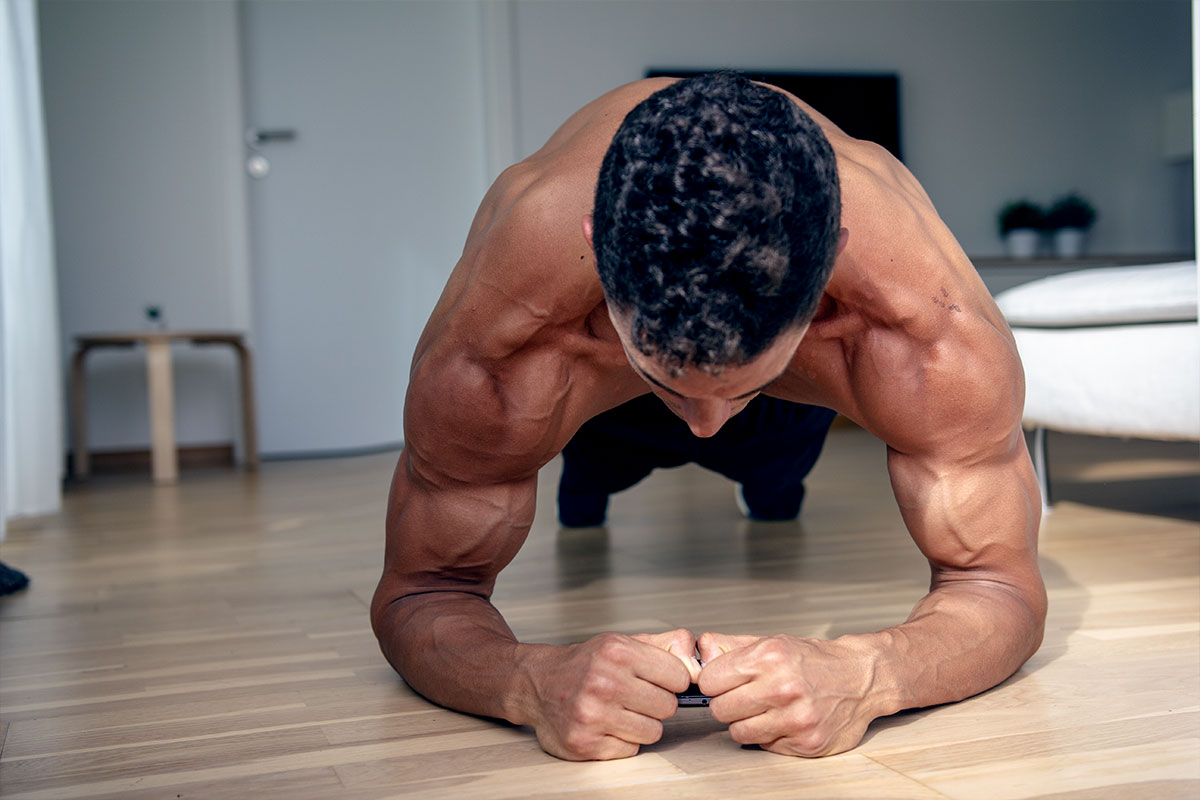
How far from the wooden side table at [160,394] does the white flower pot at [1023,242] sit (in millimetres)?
3451

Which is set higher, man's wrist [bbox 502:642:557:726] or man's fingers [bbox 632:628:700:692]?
man's fingers [bbox 632:628:700:692]

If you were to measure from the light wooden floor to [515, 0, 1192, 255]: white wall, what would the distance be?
2821 millimetres

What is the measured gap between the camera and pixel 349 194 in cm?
430

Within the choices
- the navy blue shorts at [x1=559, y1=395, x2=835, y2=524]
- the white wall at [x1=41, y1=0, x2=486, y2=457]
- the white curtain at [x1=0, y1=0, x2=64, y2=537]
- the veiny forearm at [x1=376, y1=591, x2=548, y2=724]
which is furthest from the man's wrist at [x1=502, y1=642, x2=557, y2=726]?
the white wall at [x1=41, y1=0, x2=486, y2=457]

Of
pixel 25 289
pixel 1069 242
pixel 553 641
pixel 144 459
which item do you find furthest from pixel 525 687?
pixel 1069 242

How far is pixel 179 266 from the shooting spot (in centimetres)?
408

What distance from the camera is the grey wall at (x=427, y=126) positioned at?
3.99 meters

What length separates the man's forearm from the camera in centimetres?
84

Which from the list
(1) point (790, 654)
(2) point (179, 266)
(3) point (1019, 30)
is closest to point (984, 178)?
(3) point (1019, 30)

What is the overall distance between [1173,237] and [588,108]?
5.21m

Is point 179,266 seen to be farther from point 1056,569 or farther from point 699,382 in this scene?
point 699,382

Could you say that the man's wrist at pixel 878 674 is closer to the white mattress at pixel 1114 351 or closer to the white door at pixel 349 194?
the white mattress at pixel 1114 351

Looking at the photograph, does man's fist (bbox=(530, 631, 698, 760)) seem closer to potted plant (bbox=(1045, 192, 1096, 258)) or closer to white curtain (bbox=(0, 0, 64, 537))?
white curtain (bbox=(0, 0, 64, 537))

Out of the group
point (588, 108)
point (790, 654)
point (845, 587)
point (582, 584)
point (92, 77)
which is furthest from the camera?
point (92, 77)
